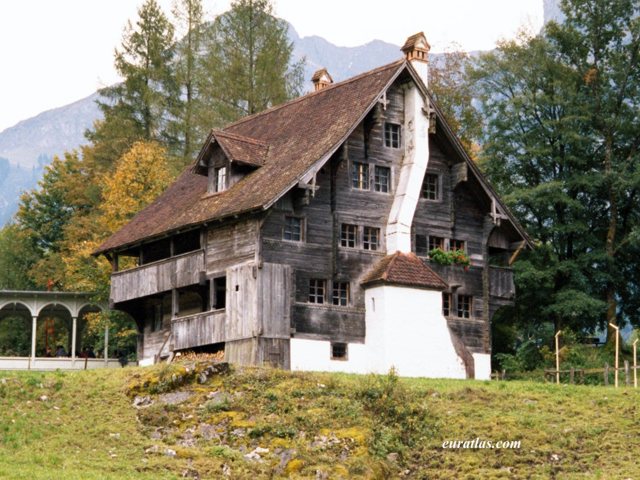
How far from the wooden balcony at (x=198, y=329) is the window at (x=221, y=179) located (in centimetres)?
526

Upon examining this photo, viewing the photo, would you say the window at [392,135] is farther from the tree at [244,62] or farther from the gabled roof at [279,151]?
the tree at [244,62]

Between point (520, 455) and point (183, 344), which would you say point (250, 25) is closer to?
point (183, 344)

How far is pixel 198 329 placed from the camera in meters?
46.4

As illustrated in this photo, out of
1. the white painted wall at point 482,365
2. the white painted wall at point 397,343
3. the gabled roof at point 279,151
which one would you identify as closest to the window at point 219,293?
the gabled roof at point 279,151

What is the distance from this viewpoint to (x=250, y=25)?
6812cm

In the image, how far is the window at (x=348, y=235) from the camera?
4588 centimetres

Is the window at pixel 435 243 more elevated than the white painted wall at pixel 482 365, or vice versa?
the window at pixel 435 243

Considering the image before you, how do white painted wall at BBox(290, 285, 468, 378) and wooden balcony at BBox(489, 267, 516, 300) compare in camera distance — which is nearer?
white painted wall at BBox(290, 285, 468, 378)

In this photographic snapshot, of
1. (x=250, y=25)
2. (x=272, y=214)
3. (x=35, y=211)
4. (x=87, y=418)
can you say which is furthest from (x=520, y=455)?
(x=35, y=211)

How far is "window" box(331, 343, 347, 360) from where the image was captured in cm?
4460

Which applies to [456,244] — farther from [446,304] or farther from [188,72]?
[188,72]

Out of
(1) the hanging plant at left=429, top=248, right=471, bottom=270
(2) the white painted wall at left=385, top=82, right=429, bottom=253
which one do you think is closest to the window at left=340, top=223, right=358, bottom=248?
(2) the white painted wall at left=385, top=82, right=429, bottom=253

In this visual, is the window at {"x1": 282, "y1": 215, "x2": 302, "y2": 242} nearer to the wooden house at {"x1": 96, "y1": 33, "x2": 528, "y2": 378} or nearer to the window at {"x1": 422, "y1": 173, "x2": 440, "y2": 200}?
the wooden house at {"x1": 96, "y1": 33, "x2": 528, "y2": 378}

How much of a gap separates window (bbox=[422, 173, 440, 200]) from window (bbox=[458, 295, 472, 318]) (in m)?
4.16
